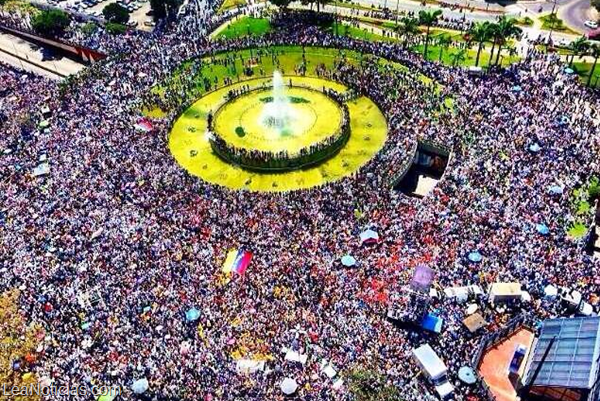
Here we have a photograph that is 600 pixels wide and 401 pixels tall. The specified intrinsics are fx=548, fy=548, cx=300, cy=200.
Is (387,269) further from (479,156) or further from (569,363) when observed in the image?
(479,156)

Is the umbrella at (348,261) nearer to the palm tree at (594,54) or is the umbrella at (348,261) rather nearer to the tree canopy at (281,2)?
→ the palm tree at (594,54)

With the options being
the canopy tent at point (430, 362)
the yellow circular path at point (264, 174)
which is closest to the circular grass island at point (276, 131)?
the yellow circular path at point (264, 174)

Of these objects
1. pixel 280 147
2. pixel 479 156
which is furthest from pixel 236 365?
pixel 479 156

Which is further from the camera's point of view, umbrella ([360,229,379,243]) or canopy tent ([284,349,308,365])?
umbrella ([360,229,379,243])

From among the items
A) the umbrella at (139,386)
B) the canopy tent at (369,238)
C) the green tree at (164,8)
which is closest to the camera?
the umbrella at (139,386)

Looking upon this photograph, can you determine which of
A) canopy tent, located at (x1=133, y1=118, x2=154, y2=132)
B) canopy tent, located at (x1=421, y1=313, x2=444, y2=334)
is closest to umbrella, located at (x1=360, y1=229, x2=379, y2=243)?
canopy tent, located at (x1=421, y1=313, x2=444, y2=334)

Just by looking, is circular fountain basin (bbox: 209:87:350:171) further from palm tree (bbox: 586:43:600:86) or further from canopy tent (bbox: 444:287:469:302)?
palm tree (bbox: 586:43:600:86)
